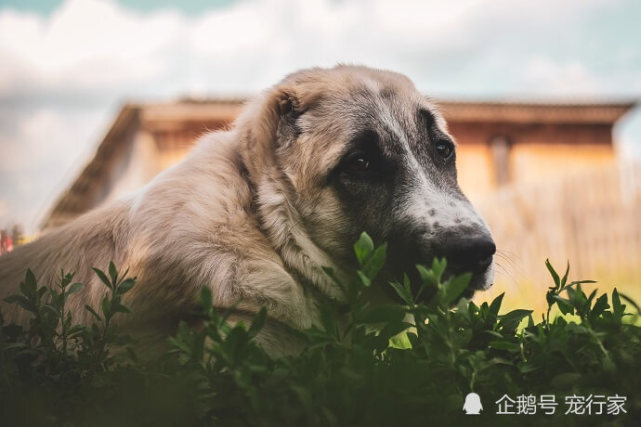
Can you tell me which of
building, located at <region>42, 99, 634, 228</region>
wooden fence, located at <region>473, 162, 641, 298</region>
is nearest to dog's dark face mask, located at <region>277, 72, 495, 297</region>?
wooden fence, located at <region>473, 162, 641, 298</region>

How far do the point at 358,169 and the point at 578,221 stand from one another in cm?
1151

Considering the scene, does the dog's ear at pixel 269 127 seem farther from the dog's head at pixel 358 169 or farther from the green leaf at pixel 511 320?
the green leaf at pixel 511 320

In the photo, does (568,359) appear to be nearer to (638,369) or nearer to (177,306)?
(638,369)

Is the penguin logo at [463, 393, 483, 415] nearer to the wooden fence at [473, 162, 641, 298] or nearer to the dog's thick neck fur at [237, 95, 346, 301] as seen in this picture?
the dog's thick neck fur at [237, 95, 346, 301]

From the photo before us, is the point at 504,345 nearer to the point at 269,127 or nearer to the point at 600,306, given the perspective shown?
the point at 600,306

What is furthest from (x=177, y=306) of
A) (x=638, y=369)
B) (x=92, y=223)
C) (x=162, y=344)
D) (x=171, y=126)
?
(x=171, y=126)

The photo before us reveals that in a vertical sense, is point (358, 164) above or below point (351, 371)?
above

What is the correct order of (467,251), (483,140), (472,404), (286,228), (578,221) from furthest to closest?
(483,140)
(578,221)
(286,228)
(467,251)
(472,404)

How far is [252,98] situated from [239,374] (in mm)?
2518

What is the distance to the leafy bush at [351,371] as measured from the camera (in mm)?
1422

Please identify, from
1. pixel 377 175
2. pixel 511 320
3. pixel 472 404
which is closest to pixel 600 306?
pixel 511 320

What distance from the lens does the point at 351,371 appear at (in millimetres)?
1440

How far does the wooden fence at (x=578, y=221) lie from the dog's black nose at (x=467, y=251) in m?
10.2

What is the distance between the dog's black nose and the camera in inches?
99.4
